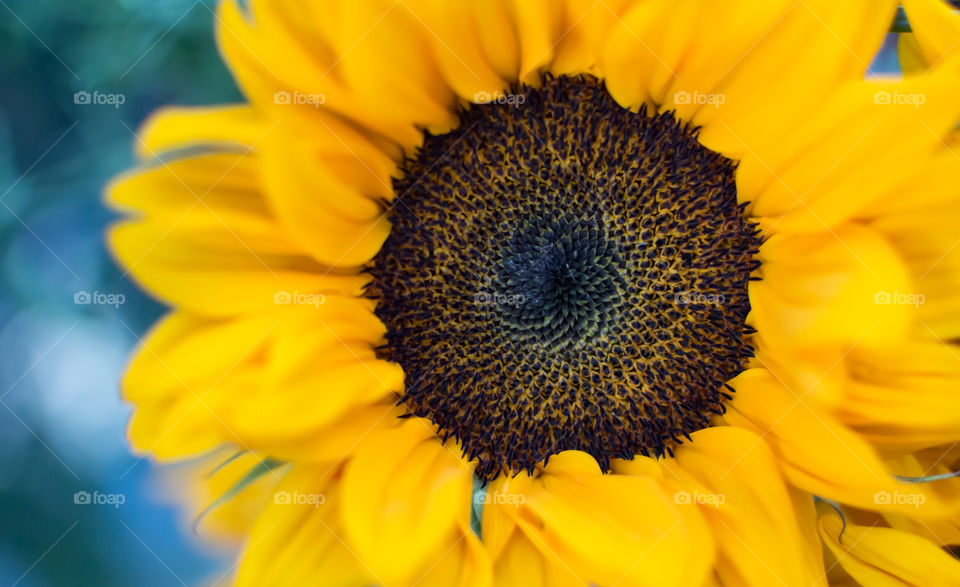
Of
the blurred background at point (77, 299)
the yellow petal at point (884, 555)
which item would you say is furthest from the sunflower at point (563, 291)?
the blurred background at point (77, 299)

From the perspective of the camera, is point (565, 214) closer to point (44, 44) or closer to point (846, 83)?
point (846, 83)

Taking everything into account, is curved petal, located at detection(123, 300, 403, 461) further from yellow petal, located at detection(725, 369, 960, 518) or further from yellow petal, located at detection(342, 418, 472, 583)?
yellow petal, located at detection(725, 369, 960, 518)

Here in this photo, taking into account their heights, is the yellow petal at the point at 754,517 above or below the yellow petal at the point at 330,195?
below

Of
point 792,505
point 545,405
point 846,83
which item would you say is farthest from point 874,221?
point 545,405

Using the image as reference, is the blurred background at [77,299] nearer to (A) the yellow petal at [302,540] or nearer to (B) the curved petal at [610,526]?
(A) the yellow petal at [302,540]

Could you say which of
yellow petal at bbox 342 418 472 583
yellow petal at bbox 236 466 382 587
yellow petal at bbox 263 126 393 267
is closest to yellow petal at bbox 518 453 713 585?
yellow petal at bbox 342 418 472 583

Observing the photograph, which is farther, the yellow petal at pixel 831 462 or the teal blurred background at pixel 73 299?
the teal blurred background at pixel 73 299
